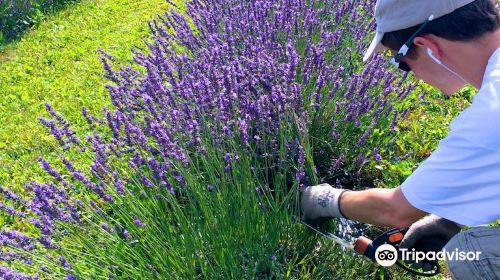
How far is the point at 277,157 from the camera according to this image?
2.38m

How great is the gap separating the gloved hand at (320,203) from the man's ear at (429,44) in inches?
25.4

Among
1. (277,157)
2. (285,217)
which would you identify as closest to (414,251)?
(285,217)

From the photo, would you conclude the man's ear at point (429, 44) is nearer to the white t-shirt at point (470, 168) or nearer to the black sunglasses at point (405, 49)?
the black sunglasses at point (405, 49)

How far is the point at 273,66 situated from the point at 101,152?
847 millimetres

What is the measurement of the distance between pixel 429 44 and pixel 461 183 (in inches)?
17.8

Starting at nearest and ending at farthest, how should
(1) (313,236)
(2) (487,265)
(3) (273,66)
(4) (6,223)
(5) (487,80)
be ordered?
1. (5) (487,80)
2. (2) (487,265)
3. (1) (313,236)
4. (3) (273,66)
5. (4) (6,223)

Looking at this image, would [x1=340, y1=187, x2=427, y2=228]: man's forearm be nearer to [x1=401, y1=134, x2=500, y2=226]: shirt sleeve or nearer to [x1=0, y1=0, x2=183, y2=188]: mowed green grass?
[x1=401, y1=134, x2=500, y2=226]: shirt sleeve

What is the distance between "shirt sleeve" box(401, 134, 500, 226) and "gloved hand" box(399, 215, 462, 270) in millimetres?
519

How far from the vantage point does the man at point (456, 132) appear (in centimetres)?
142

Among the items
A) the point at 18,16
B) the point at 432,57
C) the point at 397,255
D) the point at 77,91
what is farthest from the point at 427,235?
the point at 18,16

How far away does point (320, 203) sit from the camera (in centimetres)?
202

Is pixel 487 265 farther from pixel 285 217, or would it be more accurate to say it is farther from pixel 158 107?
pixel 158 107

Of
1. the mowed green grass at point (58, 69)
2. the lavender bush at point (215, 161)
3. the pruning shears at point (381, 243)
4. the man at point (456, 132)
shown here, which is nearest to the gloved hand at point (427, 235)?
the pruning shears at point (381, 243)

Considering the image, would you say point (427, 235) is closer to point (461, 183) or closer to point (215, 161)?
point (461, 183)
